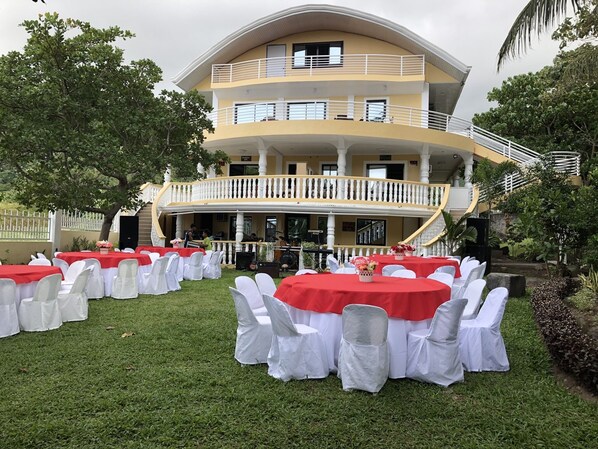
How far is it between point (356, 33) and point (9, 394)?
64.5 feet

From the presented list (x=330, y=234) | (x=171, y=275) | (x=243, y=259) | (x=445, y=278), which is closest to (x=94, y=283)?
(x=171, y=275)

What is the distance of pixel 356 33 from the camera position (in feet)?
65.7

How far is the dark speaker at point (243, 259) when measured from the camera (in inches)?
586

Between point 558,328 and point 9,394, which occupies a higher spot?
point 558,328

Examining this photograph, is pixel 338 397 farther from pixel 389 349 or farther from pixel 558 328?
pixel 558 328

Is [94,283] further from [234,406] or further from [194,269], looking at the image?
[234,406]

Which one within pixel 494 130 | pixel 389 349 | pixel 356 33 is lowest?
pixel 389 349

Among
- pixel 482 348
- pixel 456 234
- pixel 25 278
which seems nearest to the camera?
pixel 482 348

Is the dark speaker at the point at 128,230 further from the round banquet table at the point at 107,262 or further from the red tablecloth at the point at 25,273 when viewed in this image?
the red tablecloth at the point at 25,273

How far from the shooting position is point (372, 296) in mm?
4637

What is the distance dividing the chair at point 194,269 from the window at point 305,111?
949 cm

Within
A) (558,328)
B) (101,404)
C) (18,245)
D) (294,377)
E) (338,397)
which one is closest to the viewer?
(101,404)

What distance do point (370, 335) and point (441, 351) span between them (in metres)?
0.85

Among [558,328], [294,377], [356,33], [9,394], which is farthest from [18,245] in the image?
[356,33]
